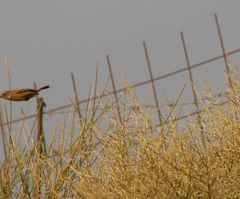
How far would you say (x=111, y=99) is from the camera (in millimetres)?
2588

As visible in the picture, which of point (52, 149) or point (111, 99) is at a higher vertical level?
point (111, 99)

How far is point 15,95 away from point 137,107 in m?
0.65

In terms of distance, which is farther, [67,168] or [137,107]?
[137,107]

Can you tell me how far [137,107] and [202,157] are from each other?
394mm

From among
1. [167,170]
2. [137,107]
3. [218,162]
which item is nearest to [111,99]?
[137,107]

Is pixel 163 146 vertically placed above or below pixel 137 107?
below

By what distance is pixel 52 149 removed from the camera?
8.05 feet

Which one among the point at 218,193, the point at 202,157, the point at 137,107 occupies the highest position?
the point at 137,107

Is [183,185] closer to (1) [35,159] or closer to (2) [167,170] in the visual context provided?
(2) [167,170]

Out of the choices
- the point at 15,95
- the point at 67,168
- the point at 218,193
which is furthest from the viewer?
the point at 218,193

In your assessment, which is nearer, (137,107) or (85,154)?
(85,154)

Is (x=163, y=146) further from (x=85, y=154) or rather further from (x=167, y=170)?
(x=85, y=154)

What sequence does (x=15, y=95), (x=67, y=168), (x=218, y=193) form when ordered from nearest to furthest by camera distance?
(x=15, y=95)
(x=67, y=168)
(x=218, y=193)

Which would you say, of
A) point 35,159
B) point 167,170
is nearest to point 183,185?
point 167,170
